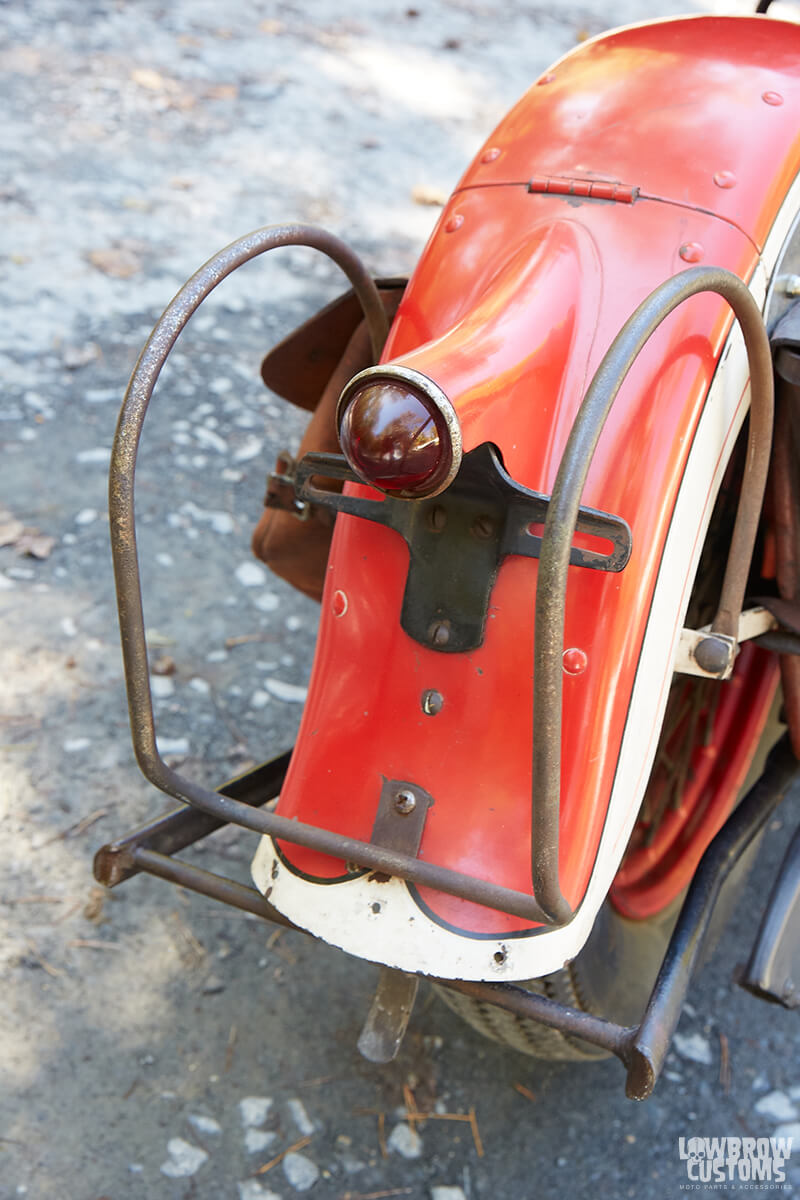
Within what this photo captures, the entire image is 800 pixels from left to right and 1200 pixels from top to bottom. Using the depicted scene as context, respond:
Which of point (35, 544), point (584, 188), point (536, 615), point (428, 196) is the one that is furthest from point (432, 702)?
point (428, 196)

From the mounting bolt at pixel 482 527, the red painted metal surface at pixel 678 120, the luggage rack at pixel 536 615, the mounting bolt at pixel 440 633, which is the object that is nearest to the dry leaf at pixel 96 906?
the luggage rack at pixel 536 615

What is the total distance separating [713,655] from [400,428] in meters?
0.54

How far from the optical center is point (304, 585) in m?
1.81

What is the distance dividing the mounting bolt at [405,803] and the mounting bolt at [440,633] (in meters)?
0.16

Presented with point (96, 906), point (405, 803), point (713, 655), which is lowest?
point (96, 906)

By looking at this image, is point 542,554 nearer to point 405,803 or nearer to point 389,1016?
point 405,803

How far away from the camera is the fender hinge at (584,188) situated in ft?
4.14

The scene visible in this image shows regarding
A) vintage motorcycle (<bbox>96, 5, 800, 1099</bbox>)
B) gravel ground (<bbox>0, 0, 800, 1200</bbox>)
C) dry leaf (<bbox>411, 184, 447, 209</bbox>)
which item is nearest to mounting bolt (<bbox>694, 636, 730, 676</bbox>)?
vintage motorcycle (<bbox>96, 5, 800, 1099</bbox>)

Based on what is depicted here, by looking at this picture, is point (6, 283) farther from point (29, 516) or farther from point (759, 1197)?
point (759, 1197)

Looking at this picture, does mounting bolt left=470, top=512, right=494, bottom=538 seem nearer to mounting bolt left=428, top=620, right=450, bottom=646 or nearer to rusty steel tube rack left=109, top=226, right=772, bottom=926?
mounting bolt left=428, top=620, right=450, bottom=646

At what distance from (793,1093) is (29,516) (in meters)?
2.00

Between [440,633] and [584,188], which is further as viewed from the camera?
[584,188]

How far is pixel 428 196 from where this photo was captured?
3990 mm

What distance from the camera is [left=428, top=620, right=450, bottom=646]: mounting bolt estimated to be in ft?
3.82
